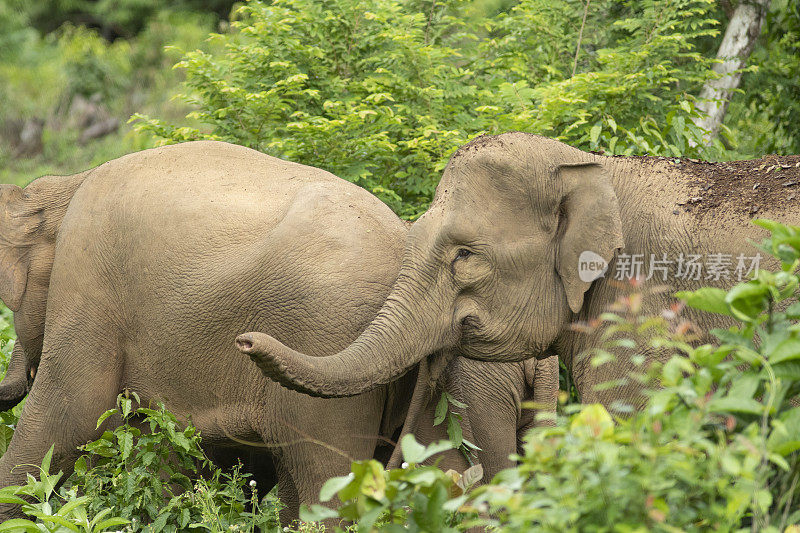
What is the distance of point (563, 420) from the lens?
2.45 m

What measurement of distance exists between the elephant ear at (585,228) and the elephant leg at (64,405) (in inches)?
77.5

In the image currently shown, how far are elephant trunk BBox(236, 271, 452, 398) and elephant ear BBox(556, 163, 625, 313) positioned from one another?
46 centimetres

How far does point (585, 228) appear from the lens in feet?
12.1

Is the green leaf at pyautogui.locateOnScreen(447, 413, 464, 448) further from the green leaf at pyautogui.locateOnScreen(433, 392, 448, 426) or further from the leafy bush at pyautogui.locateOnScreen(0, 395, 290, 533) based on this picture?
the leafy bush at pyautogui.locateOnScreen(0, 395, 290, 533)

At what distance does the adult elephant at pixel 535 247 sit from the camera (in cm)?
365

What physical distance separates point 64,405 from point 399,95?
295 centimetres

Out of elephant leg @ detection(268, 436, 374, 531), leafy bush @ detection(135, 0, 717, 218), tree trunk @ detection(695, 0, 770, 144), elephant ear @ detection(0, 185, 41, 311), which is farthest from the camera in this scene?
tree trunk @ detection(695, 0, 770, 144)

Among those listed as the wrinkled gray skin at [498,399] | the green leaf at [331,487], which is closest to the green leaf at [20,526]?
the wrinkled gray skin at [498,399]

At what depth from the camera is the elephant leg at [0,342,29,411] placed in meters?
5.23

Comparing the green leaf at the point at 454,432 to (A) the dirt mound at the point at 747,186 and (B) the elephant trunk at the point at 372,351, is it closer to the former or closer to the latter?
(B) the elephant trunk at the point at 372,351

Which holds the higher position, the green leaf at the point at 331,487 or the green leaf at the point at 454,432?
the green leaf at the point at 331,487

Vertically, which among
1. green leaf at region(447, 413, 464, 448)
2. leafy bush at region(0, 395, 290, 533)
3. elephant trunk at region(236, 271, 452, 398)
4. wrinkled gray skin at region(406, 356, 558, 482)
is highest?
elephant trunk at region(236, 271, 452, 398)

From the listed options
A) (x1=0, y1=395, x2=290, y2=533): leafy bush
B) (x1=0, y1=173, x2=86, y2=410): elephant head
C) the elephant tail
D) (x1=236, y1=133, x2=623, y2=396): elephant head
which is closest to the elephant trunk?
(x1=236, y1=133, x2=623, y2=396): elephant head

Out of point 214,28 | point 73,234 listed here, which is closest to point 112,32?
point 214,28
